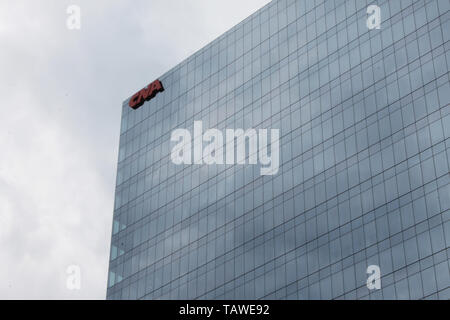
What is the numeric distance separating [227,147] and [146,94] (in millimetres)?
25321

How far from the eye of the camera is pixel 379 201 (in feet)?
377

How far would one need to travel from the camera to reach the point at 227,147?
5551 inches

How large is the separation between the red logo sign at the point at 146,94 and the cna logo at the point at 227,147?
10.6m

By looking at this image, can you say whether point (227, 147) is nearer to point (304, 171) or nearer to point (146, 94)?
point (304, 171)

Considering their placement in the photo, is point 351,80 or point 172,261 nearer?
point 351,80

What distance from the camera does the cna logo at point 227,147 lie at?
13338cm

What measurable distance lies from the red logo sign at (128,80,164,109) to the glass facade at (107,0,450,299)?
124 cm

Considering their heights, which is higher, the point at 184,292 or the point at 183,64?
the point at 183,64

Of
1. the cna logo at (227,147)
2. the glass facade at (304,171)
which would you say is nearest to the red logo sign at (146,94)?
the glass facade at (304,171)

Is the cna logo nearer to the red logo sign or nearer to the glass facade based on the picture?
the glass facade

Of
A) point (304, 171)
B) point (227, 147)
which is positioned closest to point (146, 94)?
point (227, 147)
